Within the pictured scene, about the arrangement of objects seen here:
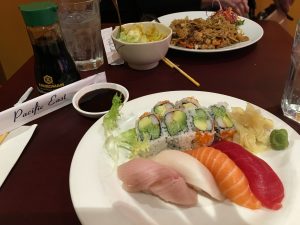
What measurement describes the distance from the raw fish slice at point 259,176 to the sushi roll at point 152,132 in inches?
6.4

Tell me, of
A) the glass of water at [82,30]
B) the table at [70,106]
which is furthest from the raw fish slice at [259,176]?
the glass of water at [82,30]

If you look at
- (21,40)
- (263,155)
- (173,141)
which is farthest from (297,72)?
(21,40)

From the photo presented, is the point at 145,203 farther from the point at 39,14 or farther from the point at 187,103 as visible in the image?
the point at 39,14

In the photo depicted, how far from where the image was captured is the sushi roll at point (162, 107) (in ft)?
3.01

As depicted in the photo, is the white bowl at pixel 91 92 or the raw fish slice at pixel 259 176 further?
the white bowl at pixel 91 92

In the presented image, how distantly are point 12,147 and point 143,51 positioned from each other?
57 cm

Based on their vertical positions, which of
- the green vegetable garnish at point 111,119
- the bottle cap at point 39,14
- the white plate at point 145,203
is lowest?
the white plate at point 145,203

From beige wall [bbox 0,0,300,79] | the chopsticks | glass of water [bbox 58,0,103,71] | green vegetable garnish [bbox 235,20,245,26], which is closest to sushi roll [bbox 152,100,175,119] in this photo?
the chopsticks

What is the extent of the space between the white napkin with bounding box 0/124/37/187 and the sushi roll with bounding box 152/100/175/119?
38 cm

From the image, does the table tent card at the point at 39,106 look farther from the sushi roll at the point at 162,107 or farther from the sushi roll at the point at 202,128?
the sushi roll at the point at 202,128

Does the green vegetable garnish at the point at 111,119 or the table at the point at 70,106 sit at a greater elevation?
the green vegetable garnish at the point at 111,119

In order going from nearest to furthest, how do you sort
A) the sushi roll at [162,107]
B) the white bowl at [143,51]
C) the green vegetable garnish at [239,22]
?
1. the sushi roll at [162,107]
2. the white bowl at [143,51]
3. the green vegetable garnish at [239,22]

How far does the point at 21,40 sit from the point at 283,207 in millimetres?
2508

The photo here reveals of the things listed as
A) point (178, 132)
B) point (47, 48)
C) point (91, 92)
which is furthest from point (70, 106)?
point (178, 132)
